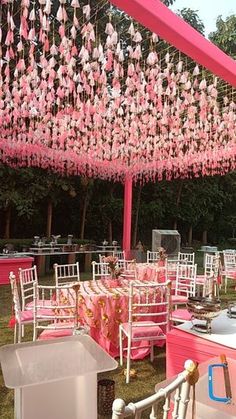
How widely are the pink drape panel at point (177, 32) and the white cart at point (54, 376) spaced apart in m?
2.15

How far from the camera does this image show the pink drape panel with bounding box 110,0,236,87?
8.68 feet

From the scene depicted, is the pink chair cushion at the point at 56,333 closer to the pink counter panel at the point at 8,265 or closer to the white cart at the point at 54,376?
the white cart at the point at 54,376

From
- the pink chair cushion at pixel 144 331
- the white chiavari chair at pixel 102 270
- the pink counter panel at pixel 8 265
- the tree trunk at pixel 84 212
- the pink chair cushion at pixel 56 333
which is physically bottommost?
the pink chair cushion at pixel 56 333

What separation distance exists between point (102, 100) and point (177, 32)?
9.61ft

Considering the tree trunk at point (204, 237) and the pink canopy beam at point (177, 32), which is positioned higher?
the pink canopy beam at point (177, 32)

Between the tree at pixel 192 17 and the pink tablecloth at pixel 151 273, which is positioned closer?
the pink tablecloth at pixel 151 273

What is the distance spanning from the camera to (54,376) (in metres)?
1.69

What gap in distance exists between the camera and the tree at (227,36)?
12792mm

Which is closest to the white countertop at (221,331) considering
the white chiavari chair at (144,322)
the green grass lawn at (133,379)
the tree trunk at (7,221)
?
the white chiavari chair at (144,322)

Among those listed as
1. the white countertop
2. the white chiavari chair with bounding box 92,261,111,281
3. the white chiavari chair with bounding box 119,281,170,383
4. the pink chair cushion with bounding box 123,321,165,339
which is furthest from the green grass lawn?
the white chiavari chair with bounding box 92,261,111,281

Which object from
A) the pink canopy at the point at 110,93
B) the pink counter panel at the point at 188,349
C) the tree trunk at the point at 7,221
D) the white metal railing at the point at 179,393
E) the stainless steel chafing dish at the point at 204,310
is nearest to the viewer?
the white metal railing at the point at 179,393

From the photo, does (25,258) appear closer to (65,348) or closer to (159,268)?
(159,268)

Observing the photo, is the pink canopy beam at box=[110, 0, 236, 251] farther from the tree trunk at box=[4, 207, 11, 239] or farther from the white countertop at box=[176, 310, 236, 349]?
the tree trunk at box=[4, 207, 11, 239]

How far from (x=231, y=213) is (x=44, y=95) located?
16750 mm
